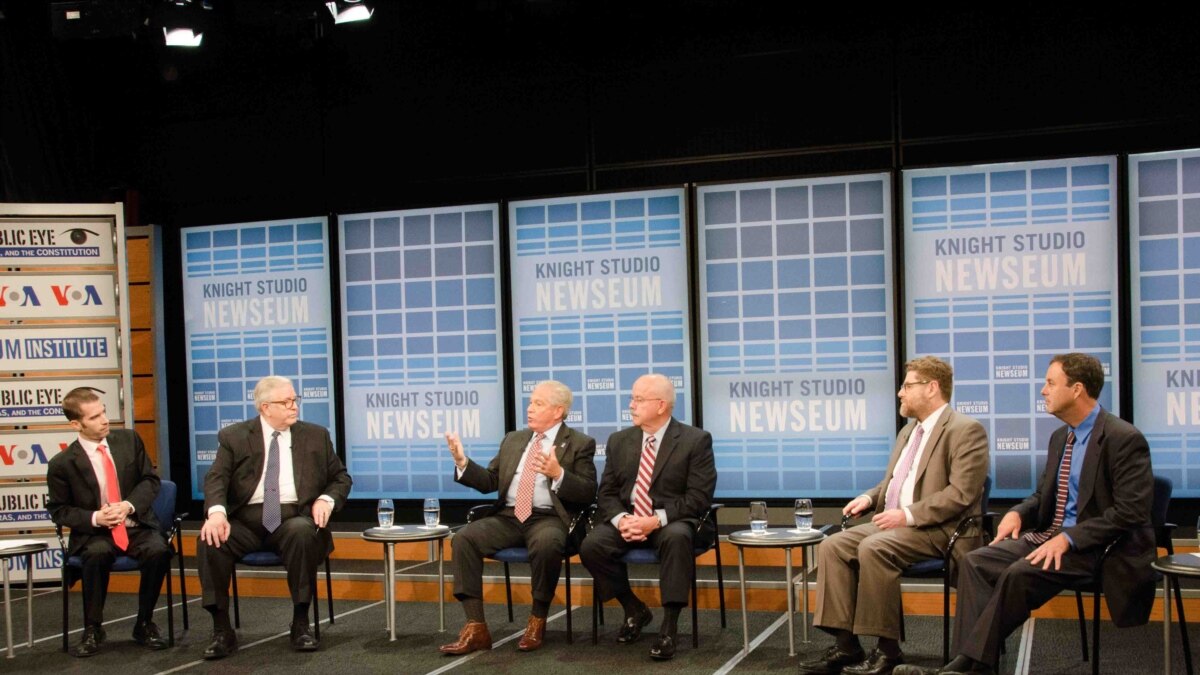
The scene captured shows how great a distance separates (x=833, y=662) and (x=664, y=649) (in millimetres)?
727

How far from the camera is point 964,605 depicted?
4363 mm

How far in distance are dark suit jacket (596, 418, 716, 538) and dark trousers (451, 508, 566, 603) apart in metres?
0.27

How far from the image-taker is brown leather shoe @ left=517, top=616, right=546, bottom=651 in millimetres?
5234

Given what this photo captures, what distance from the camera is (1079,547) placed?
4242 millimetres

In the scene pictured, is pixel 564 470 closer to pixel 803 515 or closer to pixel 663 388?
pixel 663 388

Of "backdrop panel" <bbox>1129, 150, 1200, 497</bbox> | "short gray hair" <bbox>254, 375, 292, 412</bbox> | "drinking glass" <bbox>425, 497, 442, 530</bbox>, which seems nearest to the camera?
"drinking glass" <bbox>425, 497, 442, 530</bbox>

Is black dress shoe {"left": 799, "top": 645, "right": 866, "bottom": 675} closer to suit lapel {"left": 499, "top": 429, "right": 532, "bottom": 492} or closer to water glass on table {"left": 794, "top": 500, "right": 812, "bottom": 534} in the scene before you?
water glass on table {"left": 794, "top": 500, "right": 812, "bottom": 534}

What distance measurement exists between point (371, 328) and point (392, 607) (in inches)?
98.6

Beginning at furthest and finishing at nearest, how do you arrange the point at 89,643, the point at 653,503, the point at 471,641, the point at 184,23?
the point at 184,23 → the point at 89,643 → the point at 653,503 → the point at 471,641

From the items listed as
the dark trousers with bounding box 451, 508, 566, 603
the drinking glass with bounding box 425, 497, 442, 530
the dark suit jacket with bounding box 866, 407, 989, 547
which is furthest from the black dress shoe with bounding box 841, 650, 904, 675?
the drinking glass with bounding box 425, 497, 442, 530

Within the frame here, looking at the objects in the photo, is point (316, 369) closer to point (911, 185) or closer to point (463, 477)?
point (463, 477)

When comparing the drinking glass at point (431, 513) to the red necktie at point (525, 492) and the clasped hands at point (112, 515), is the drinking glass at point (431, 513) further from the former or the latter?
the clasped hands at point (112, 515)

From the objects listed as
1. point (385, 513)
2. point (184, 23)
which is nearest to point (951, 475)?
point (385, 513)

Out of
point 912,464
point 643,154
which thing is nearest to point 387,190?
point 643,154
